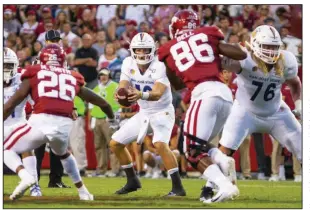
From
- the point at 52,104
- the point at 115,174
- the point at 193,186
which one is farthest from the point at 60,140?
the point at 115,174

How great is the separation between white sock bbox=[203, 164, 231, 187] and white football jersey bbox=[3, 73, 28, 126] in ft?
9.49

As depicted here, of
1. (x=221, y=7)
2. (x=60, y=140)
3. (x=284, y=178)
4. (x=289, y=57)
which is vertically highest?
(x=221, y=7)

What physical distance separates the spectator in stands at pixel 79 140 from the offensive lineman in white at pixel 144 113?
4307 mm

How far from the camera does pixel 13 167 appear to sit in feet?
29.4

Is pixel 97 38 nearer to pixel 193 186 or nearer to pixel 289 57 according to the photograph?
pixel 193 186

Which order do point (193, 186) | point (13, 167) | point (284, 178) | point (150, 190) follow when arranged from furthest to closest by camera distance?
1. point (284, 178)
2. point (193, 186)
3. point (150, 190)
4. point (13, 167)

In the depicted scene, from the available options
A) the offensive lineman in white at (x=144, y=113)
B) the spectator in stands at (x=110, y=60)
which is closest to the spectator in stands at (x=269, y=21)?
the spectator in stands at (x=110, y=60)

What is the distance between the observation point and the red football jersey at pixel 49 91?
905 centimetres

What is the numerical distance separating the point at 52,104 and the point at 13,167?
72cm

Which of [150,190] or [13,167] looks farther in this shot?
[150,190]

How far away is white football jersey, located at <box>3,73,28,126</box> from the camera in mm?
10484

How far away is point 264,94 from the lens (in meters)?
9.48

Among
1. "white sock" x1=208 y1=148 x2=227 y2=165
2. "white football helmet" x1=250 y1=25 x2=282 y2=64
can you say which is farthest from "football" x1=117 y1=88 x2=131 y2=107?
"white football helmet" x1=250 y1=25 x2=282 y2=64

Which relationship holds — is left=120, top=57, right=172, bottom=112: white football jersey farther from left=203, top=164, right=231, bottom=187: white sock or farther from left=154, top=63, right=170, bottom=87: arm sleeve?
left=203, top=164, right=231, bottom=187: white sock
